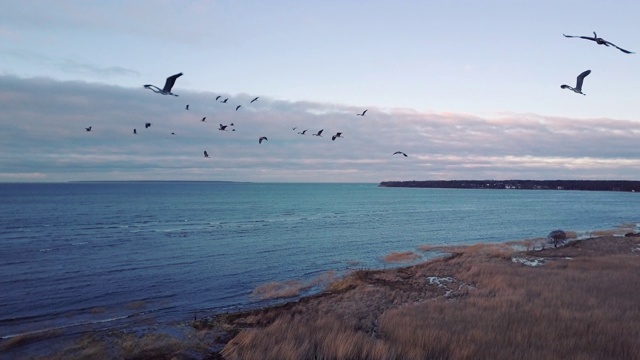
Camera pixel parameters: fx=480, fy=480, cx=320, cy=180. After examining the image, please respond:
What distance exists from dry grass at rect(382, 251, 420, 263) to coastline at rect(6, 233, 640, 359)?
9.06m

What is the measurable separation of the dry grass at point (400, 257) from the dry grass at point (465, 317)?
8066 millimetres

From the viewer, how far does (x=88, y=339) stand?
64.4ft

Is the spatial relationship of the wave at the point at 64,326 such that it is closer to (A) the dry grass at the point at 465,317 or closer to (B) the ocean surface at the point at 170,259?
(B) the ocean surface at the point at 170,259

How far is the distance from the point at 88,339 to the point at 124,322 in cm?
319

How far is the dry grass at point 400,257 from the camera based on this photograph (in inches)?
1661

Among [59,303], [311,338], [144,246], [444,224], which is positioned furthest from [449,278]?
[444,224]

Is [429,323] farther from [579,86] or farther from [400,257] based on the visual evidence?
[400,257]

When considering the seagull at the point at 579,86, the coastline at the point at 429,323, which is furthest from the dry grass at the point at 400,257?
the seagull at the point at 579,86

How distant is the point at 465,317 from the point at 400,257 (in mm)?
25685

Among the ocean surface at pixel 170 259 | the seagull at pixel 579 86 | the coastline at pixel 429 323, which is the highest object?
the seagull at pixel 579 86

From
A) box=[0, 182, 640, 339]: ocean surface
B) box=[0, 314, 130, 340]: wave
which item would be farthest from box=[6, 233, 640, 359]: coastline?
box=[0, 182, 640, 339]: ocean surface

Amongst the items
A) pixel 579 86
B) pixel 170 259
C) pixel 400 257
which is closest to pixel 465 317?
pixel 579 86

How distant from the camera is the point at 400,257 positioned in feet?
142

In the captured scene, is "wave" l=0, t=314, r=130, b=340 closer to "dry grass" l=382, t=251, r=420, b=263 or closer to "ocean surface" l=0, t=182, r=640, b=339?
"ocean surface" l=0, t=182, r=640, b=339
